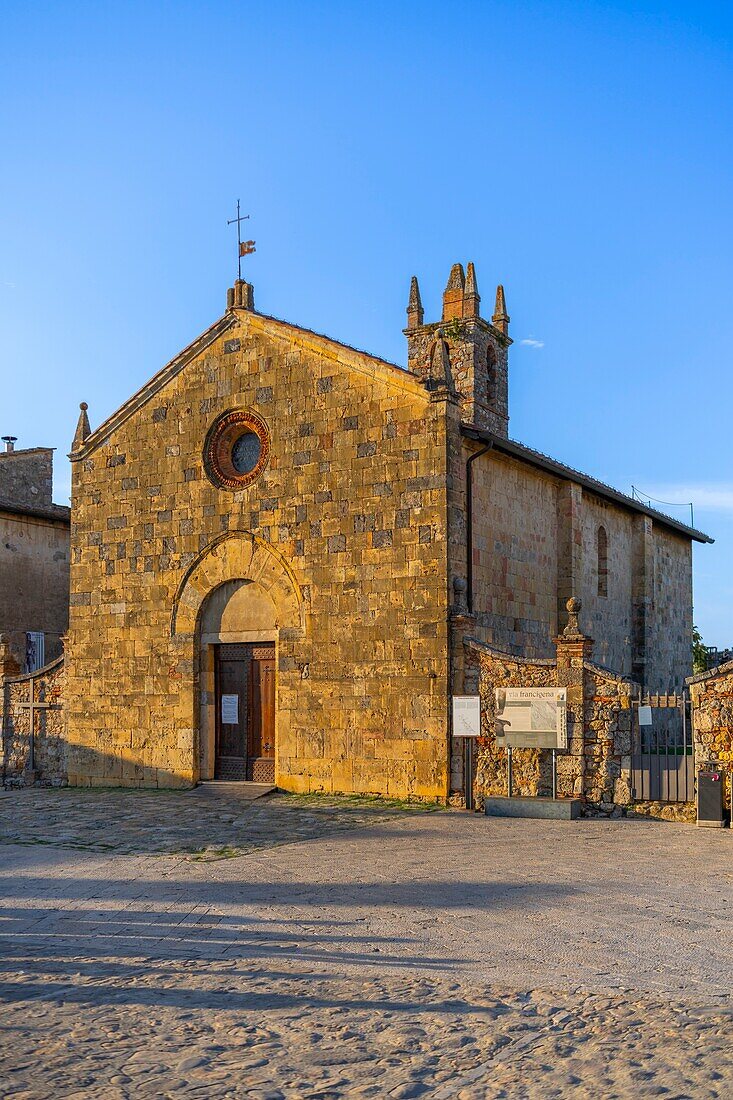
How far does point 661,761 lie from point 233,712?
8113mm

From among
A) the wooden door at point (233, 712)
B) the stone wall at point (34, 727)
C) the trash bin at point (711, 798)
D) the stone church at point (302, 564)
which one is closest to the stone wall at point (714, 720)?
the trash bin at point (711, 798)

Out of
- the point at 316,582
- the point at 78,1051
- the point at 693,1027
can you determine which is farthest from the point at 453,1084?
the point at 316,582

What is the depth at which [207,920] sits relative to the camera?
9414mm

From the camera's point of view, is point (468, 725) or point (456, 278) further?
point (456, 278)

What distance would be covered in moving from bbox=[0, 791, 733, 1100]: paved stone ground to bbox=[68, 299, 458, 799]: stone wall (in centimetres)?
429

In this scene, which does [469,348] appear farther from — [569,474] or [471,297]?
[569,474]

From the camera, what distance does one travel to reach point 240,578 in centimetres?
2028

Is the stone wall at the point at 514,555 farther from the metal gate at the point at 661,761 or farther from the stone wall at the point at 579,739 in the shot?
the metal gate at the point at 661,761

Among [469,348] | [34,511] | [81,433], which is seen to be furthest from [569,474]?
[34,511]

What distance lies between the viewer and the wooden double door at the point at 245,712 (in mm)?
19969

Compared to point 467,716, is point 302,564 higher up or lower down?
higher up

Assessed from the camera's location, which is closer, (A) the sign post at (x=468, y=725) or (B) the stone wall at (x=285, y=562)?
(A) the sign post at (x=468, y=725)

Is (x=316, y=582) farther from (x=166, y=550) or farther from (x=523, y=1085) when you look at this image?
(x=523, y=1085)

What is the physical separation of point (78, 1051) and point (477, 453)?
13932 mm
